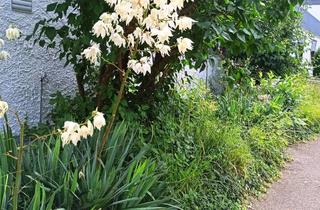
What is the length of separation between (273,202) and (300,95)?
209 inches

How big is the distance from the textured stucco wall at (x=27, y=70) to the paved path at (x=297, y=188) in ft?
8.78

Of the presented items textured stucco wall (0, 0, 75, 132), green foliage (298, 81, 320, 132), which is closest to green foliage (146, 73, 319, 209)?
green foliage (298, 81, 320, 132)

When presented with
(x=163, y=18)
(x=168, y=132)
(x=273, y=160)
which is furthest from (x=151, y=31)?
(x=273, y=160)

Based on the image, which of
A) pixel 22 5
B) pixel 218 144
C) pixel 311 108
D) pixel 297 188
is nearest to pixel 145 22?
pixel 22 5

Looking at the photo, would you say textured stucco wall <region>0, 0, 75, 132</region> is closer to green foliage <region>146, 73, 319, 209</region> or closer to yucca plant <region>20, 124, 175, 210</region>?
yucca plant <region>20, 124, 175, 210</region>

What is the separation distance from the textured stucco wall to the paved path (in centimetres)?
268

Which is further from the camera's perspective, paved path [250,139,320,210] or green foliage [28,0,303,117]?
paved path [250,139,320,210]

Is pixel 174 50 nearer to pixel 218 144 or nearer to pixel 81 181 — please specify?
pixel 218 144

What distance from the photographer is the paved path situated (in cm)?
502

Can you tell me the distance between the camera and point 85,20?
13.4ft

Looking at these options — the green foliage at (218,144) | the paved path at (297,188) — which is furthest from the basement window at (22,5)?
the paved path at (297,188)

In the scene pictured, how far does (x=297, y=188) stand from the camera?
5613 millimetres

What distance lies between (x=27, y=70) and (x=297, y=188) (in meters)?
3.58

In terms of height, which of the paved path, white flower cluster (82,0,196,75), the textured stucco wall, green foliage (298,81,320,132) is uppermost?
white flower cluster (82,0,196,75)
